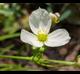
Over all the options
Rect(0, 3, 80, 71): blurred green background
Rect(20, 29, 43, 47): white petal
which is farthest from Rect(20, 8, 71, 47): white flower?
Rect(0, 3, 80, 71): blurred green background

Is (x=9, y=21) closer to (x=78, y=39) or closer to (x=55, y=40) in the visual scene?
(x=78, y=39)

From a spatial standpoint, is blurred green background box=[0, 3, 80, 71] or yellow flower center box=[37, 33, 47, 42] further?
blurred green background box=[0, 3, 80, 71]

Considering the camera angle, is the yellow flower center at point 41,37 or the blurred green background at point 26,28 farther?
the blurred green background at point 26,28

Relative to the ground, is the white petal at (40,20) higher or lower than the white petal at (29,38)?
higher

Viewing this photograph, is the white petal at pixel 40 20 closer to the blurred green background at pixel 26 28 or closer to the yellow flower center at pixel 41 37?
the yellow flower center at pixel 41 37

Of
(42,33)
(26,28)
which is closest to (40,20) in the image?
(42,33)

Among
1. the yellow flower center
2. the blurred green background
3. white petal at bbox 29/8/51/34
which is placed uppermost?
white petal at bbox 29/8/51/34

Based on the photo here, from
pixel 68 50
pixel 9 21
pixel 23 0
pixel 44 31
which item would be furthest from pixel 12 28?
pixel 44 31

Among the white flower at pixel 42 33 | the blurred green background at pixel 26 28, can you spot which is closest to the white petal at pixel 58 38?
the white flower at pixel 42 33

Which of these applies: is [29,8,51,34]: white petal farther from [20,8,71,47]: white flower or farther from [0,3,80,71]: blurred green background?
[0,3,80,71]: blurred green background
